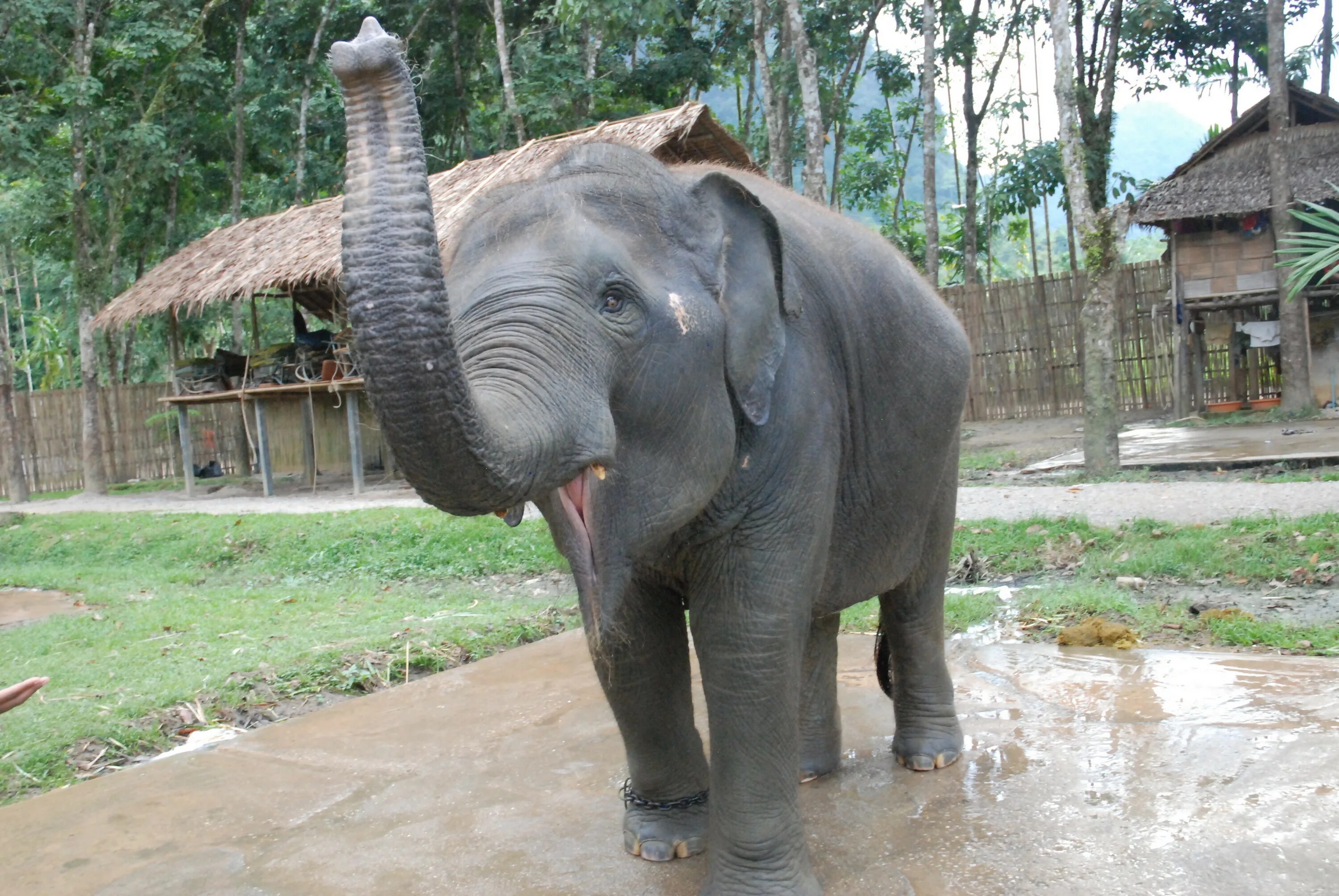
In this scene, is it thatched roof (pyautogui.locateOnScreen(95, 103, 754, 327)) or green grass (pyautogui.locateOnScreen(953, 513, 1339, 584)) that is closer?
green grass (pyautogui.locateOnScreen(953, 513, 1339, 584))

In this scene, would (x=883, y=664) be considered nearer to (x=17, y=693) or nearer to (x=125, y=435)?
(x=17, y=693)

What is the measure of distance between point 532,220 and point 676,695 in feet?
4.54

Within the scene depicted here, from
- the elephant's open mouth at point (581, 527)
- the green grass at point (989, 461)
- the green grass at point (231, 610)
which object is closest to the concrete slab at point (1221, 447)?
the green grass at point (989, 461)

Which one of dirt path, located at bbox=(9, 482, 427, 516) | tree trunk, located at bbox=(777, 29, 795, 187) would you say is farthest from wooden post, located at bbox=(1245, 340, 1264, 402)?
dirt path, located at bbox=(9, 482, 427, 516)

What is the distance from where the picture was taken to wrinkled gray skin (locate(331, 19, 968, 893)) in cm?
185

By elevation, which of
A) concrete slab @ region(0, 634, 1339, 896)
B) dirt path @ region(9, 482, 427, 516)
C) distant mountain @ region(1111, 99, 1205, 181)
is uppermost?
distant mountain @ region(1111, 99, 1205, 181)

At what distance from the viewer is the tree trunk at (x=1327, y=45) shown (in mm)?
20953

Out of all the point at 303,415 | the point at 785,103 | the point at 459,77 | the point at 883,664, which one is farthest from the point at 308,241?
the point at 883,664

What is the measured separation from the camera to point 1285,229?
16.1 meters

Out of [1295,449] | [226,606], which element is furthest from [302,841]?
[1295,449]

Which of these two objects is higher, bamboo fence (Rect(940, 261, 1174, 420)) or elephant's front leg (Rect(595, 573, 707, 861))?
bamboo fence (Rect(940, 261, 1174, 420))

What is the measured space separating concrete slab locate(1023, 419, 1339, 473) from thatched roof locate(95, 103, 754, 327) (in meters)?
4.86

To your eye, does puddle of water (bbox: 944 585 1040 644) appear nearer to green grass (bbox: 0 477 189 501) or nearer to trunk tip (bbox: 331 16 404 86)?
trunk tip (bbox: 331 16 404 86)

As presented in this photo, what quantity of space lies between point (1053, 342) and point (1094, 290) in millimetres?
8426
